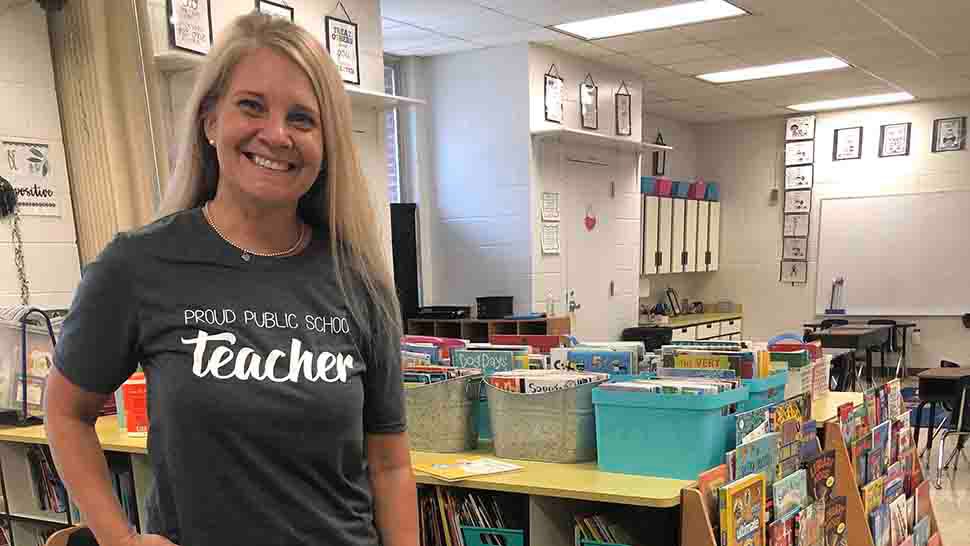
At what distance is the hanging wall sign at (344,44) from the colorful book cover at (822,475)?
128 inches

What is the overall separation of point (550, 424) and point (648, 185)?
6329 millimetres

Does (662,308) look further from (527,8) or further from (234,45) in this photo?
(234,45)

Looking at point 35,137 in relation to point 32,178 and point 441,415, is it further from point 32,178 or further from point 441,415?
point 441,415

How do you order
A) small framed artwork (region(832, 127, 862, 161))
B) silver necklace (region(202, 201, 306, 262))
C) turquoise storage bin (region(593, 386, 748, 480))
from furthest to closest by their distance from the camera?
small framed artwork (region(832, 127, 862, 161))
turquoise storage bin (region(593, 386, 748, 480))
silver necklace (region(202, 201, 306, 262))

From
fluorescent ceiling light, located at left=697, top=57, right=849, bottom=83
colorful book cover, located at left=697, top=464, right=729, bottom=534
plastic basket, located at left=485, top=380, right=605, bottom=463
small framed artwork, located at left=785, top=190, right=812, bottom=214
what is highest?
fluorescent ceiling light, located at left=697, top=57, right=849, bottom=83

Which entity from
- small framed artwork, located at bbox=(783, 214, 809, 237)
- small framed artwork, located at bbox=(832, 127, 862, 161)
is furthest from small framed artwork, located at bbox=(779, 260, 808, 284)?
small framed artwork, located at bbox=(832, 127, 862, 161)

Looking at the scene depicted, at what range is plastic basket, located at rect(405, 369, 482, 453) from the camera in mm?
2508

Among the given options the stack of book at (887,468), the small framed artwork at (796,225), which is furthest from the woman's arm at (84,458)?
the small framed artwork at (796,225)

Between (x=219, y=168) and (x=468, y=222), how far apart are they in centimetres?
515

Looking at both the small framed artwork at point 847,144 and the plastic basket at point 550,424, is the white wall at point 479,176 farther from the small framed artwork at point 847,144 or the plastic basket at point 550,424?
the small framed artwork at point 847,144

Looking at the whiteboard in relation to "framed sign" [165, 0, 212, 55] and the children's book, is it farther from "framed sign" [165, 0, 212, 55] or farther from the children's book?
the children's book

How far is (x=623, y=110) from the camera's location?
7.03m

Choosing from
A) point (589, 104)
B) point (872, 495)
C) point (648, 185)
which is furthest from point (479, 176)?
point (872, 495)

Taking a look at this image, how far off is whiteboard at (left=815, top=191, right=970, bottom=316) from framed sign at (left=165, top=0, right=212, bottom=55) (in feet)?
25.2
